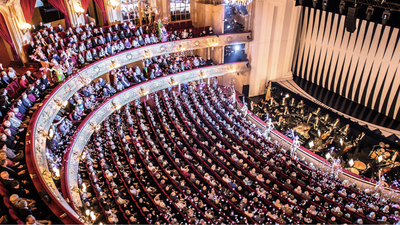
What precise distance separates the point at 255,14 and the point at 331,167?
9861 millimetres

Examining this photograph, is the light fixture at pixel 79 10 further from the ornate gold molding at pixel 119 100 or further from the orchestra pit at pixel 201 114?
the ornate gold molding at pixel 119 100

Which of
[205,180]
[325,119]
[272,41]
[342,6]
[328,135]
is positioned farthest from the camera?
[272,41]

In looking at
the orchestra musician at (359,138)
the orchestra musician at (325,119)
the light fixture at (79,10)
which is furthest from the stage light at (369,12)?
the light fixture at (79,10)

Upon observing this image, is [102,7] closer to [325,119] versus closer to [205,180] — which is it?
[205,180]

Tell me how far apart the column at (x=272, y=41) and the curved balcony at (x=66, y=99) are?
86cm

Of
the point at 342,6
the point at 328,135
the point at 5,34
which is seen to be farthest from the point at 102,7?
the point at 328,135

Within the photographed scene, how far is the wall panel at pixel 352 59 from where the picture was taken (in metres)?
14.1

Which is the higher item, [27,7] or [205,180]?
[27,7]

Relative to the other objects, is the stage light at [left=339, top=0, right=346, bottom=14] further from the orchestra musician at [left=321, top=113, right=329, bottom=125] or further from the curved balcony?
the curved balcony

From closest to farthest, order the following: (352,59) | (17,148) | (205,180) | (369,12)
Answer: (17,148) → (205,180) → (369,12) → (352,59)

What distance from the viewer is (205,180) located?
10.1 m

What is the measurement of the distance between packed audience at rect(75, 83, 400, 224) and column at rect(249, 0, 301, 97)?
529 cm

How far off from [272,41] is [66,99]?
1266 cm

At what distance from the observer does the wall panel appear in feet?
46.1
